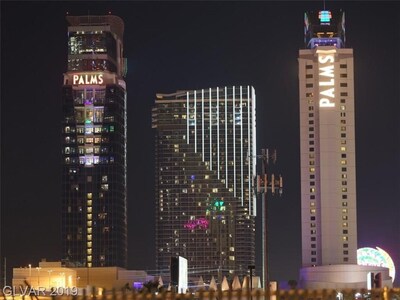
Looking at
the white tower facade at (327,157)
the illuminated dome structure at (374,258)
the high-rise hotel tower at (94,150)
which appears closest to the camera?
the illuminated dome structure at (374,258)

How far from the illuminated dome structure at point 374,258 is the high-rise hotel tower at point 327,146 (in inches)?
56.5

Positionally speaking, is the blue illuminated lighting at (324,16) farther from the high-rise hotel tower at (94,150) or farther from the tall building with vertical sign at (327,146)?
the high-rise hotel tower at (94,150)

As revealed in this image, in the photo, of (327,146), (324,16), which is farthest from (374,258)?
(324,16)

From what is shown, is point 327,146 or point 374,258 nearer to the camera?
point 374,258

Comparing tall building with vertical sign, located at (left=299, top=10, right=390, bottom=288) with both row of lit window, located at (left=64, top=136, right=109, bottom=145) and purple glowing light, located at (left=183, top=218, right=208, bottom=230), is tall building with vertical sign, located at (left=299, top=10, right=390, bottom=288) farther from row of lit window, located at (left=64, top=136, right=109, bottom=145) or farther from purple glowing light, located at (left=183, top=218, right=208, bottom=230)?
purple glowing light, located at (left=183, top=218, right=208, bottom=230)

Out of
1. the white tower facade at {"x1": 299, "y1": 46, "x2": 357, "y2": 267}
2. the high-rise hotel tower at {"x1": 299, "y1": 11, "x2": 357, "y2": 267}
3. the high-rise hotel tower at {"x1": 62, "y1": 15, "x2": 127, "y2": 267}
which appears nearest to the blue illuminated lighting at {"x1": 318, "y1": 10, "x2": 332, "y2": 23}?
the high-rise hotel tower at {"x1": 299, "y1": 11, "x2": 357, "y2": 267}

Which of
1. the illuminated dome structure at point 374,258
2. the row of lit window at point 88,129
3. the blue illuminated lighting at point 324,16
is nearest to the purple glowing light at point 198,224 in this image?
the row of lit window at point 88,129

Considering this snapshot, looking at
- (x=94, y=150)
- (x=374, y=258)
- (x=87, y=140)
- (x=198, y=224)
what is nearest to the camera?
(x=374, y=258)

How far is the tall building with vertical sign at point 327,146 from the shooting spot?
118875 millimetres

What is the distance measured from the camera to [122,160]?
17125cm

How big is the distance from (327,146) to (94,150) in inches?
2201

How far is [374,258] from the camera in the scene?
384 ft

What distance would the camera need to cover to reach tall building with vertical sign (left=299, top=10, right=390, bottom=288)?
119 metres

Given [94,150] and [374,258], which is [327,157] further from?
[94,150]
